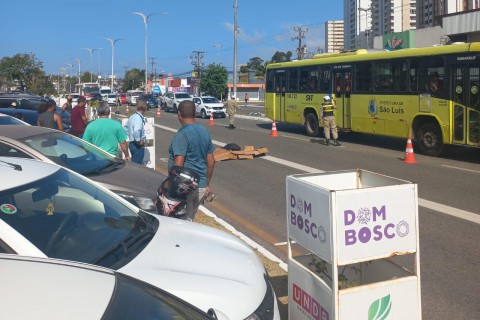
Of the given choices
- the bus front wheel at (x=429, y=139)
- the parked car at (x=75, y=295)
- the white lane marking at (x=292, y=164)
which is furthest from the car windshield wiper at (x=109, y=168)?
the bus front wheel at (x=429, y=139)

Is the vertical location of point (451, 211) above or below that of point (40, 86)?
below

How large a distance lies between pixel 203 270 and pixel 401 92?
1416 cm

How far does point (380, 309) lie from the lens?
3711mm

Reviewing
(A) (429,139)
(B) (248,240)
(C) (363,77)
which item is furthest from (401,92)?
(B) (248,240)

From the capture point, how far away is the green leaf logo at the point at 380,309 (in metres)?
3.69

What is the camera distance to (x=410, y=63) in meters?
16.0

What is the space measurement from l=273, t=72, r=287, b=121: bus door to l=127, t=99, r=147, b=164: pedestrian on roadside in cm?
1412

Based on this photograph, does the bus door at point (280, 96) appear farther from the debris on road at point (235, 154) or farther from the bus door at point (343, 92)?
the debris on road at point (235, 154)

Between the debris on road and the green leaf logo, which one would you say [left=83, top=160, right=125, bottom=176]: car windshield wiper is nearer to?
the green leaf logo

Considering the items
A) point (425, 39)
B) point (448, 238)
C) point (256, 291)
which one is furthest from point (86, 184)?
point (425, 39)

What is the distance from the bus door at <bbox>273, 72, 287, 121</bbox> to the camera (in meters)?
23.4

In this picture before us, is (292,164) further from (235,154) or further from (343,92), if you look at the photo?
(343,92)

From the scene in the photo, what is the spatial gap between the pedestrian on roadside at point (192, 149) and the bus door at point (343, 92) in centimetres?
1374

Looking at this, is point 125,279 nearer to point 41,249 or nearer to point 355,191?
point 41,249
